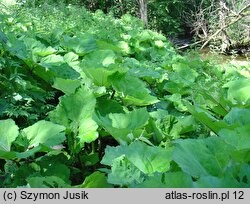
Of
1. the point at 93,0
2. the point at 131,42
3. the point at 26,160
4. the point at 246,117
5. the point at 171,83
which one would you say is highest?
the point at 246,117

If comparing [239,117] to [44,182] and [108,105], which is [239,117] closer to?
[108,105]

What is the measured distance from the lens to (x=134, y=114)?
154cm

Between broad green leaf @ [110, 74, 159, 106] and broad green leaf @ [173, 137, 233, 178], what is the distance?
2.58 feet

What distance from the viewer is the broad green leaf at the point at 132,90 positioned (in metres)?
1.95

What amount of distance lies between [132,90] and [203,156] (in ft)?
2.99

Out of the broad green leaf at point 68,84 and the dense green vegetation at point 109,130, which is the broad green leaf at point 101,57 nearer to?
the dense green vegetation at point 109,130

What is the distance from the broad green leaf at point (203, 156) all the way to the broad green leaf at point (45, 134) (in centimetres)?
51

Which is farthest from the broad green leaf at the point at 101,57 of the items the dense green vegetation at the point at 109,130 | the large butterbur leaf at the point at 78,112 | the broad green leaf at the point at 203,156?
the broad green leaf at the point at 203,156

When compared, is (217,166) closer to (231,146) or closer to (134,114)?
(231,146)

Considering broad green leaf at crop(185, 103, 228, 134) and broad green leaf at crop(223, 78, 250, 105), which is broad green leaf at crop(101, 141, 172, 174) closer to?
broad green leaf at crop(185, 103, 228, 134)

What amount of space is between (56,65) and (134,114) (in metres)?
0.94

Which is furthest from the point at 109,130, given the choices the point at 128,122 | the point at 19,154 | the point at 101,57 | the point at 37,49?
the point at 37,49
